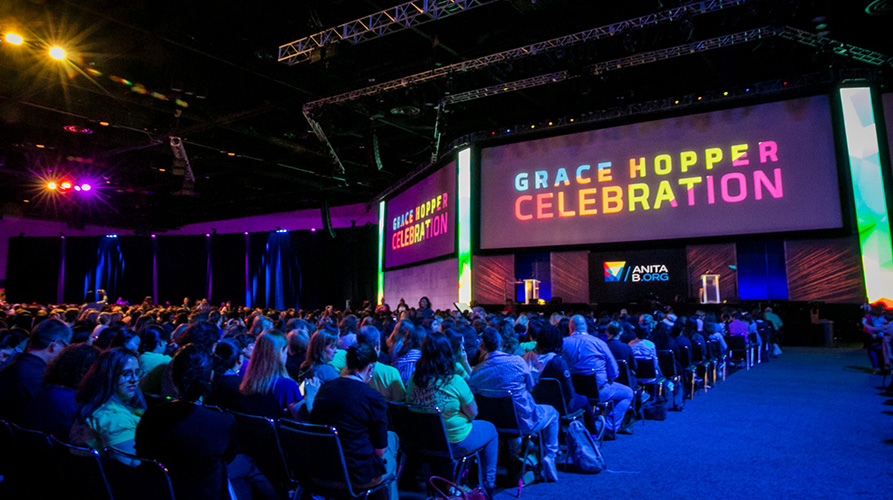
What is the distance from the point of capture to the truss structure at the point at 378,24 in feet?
28.2

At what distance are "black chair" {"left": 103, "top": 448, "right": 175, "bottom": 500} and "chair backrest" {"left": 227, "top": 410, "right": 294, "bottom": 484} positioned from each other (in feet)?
2.24

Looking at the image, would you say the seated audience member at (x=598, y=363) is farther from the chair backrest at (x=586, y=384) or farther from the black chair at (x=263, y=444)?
the black chair at (x=263, y=444)

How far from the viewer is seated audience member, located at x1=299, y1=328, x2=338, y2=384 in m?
3.66

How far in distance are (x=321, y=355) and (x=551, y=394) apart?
197cm

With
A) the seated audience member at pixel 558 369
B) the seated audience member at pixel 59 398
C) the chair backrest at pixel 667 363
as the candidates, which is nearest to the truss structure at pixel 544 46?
the chair backrest at pixel 667 363

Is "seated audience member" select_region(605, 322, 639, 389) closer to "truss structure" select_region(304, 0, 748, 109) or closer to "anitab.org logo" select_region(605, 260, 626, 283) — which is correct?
"truss structure" select_region(304, 0, 748, 109)

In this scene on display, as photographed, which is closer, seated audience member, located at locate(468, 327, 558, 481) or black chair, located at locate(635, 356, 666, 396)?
seated audience member, located at locate(468, 327, 558, 481)

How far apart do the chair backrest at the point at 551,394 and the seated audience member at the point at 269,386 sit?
201 centimetres

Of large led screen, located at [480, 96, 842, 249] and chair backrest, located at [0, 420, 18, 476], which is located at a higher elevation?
large led screen, located at [480, 96, 842, 249]

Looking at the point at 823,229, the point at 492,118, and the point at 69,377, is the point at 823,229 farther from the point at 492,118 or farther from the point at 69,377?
the point at 69,377

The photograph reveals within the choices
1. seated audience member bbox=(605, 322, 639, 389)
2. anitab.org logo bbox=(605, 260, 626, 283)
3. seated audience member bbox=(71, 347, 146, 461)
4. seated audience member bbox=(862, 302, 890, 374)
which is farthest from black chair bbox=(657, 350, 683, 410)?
anitab.org logo bbox=(605, 260, 626, 283)

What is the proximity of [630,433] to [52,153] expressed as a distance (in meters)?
17.6

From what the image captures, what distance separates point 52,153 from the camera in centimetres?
1542

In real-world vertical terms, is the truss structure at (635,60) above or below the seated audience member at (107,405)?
above
